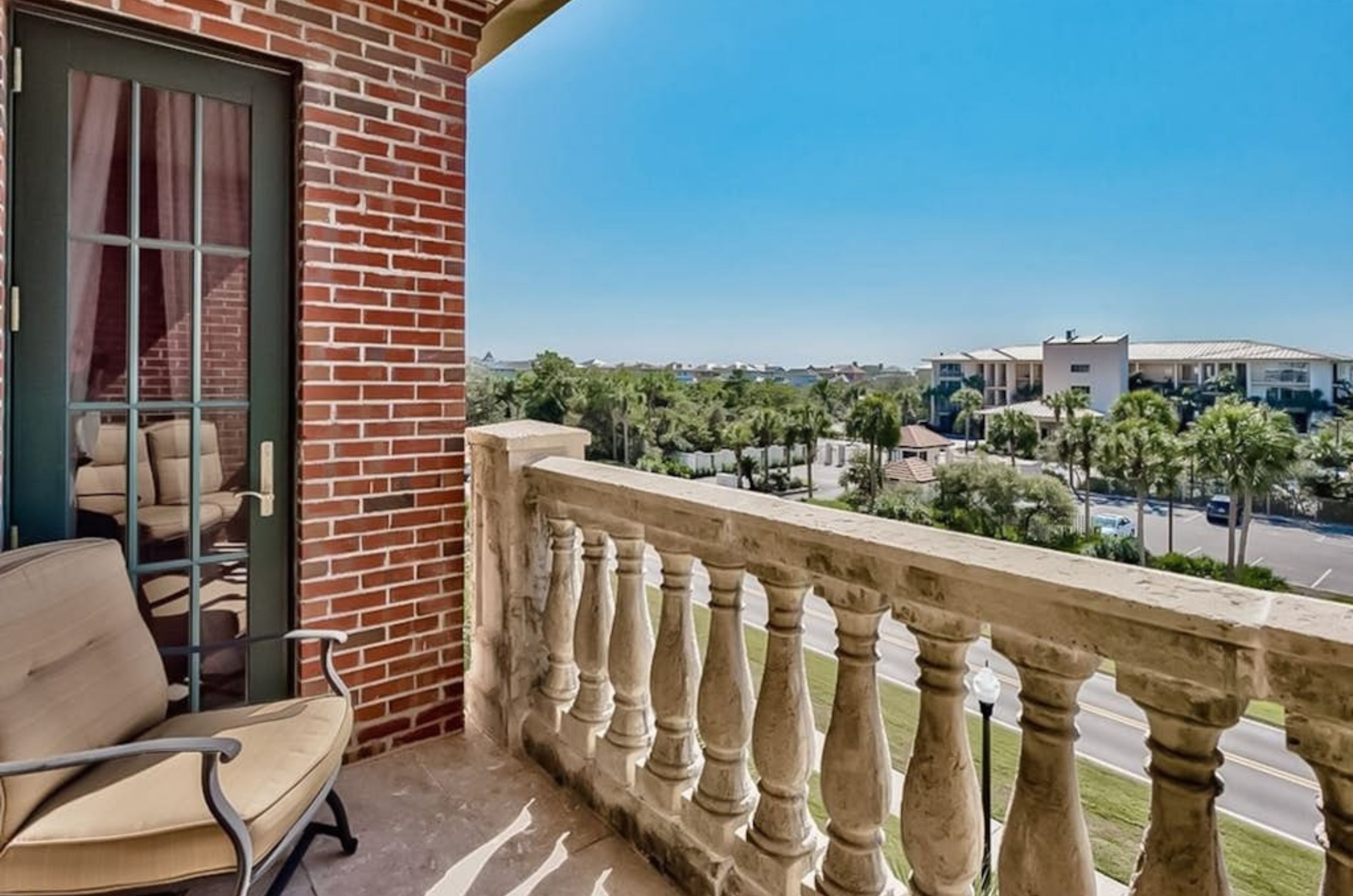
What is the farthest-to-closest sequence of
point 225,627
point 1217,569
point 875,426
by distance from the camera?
1. point 875,426
2. point 1217,569
3. point 225,627

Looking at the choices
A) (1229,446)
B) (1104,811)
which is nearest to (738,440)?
(1229,446)

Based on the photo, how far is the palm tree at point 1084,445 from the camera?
18.1m

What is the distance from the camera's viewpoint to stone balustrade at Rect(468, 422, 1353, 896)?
2.55 feet

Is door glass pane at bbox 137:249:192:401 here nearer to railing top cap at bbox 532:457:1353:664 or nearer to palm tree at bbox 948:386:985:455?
railing top cap at bbox 532:457:1353:664

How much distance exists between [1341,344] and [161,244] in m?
21.0

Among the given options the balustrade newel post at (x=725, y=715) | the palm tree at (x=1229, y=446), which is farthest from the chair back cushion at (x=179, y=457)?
the palm tree at (x=1229, y=446)

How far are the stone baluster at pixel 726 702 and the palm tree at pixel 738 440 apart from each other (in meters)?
15.2

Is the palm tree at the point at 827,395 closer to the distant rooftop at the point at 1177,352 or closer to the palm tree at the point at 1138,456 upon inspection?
the distant rooftop at the point at 1177,352

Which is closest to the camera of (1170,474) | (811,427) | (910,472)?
(1170,474)

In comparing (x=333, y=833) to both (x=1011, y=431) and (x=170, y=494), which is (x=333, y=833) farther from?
(x=1011, y=431)

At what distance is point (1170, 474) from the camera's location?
14.9 m

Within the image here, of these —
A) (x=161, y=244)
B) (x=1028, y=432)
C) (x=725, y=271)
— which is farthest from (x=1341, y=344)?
(x=725, y=271)

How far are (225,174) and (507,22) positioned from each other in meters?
1.24

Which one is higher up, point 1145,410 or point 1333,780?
point 1145,410
